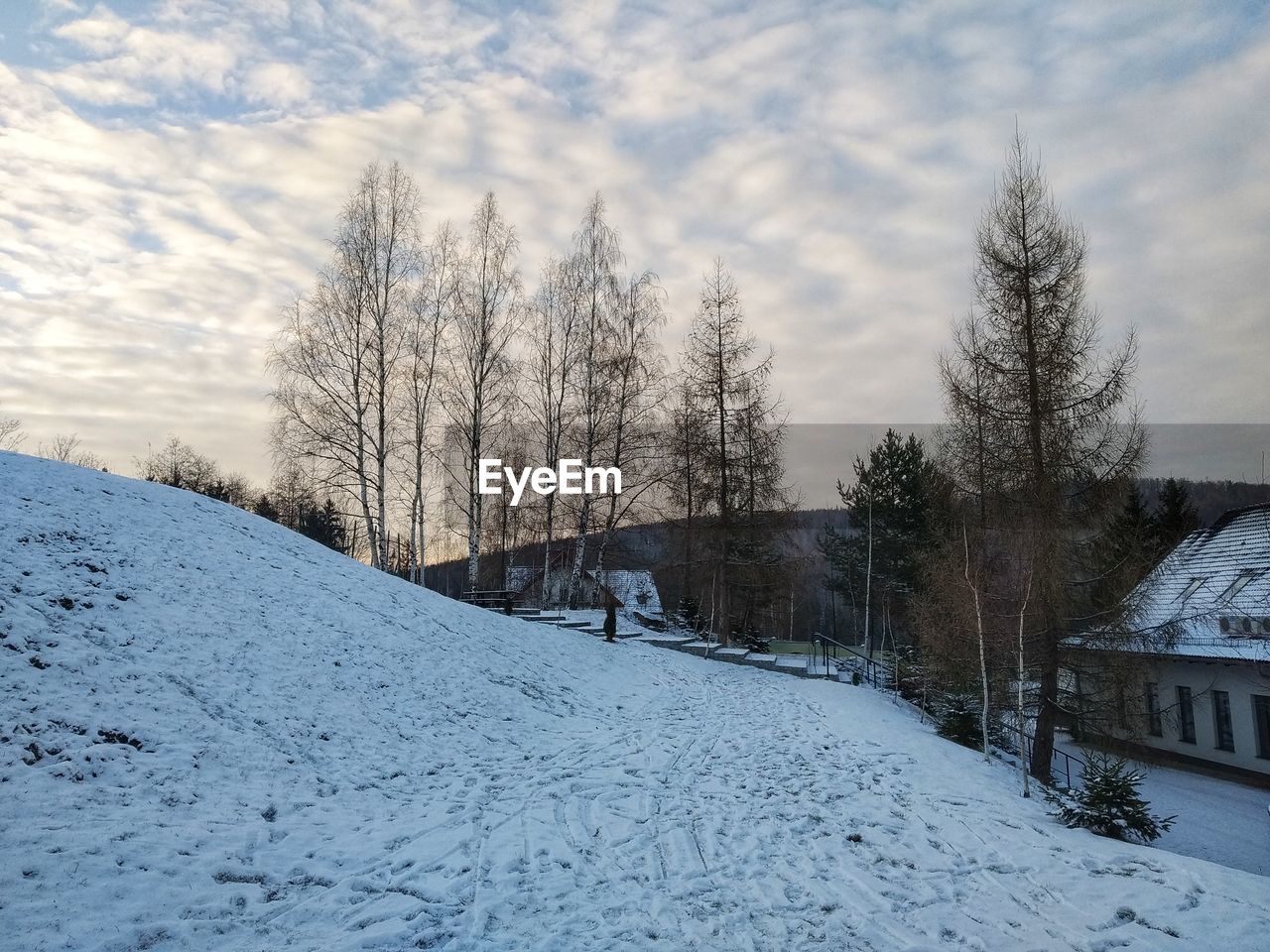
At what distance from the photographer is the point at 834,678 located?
733 inches

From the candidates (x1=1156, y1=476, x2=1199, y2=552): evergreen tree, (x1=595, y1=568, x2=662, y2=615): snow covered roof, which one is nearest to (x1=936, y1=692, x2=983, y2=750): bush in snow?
(x1=595, y1=568, x2=662, y2=615): snow covered roof

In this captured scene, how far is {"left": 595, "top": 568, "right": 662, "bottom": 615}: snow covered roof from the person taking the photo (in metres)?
36.4

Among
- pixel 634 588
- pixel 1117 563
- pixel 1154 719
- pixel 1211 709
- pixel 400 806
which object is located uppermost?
pixel 1117 563

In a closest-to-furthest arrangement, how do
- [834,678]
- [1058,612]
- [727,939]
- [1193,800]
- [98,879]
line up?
[98,879] < [727,939] < [1058,612] < [1193,800] < [834,678]

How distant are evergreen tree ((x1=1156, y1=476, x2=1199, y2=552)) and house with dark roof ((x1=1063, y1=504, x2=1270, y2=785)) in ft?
27.2

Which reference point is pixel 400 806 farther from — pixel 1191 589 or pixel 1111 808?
pixel 1191 589

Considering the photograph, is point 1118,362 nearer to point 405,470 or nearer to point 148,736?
point 148,736

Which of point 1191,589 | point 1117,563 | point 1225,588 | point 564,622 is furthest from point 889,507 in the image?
point 1117,563

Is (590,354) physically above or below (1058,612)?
above

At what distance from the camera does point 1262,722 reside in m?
17.5

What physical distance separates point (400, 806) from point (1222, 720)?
23245 mm

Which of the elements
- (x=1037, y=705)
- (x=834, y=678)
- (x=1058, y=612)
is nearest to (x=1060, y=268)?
(x=1058, y=612)

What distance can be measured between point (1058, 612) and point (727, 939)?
10162mm

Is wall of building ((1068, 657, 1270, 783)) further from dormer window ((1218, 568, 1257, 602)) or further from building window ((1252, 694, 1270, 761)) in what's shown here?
dormer window ((1218, 568, 1257, 602))
